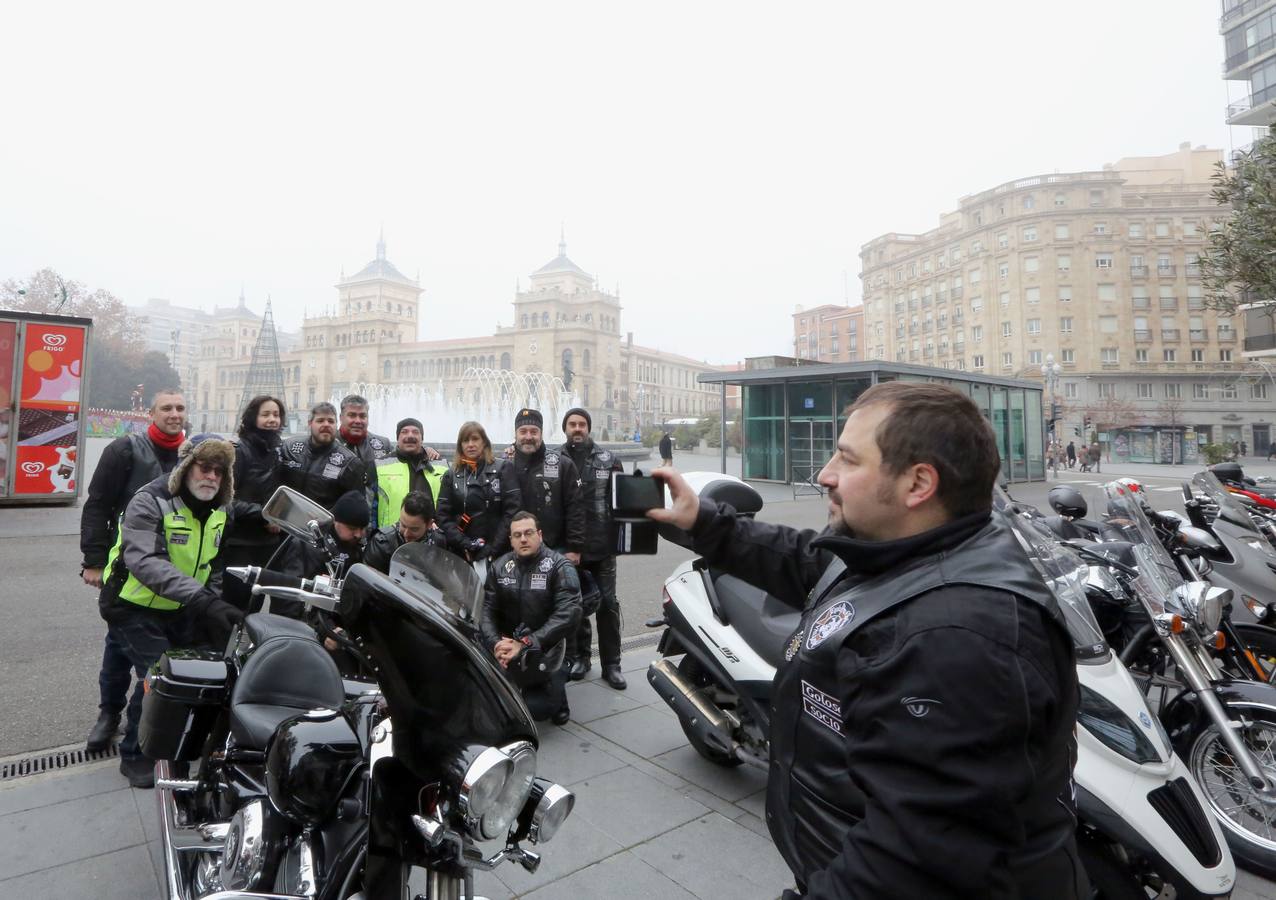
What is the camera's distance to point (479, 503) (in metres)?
5.29

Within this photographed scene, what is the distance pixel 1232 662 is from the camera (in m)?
3.29

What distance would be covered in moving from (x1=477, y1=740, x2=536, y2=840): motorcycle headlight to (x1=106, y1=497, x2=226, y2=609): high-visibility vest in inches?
106

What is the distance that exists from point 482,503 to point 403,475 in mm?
583

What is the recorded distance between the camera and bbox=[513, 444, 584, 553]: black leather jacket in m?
5.02

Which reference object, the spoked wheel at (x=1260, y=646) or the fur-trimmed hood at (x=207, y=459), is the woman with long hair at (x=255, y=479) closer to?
the fur-trimmed hood at (x=207, y=459)


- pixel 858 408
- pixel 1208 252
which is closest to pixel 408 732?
pixel 858 408

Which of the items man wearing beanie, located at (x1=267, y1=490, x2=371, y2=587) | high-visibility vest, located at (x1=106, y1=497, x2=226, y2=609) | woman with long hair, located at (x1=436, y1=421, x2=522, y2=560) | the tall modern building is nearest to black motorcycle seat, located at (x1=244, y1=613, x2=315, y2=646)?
man wearing beanie, located at (x1=267, y1=490, x2=371, y2=587)

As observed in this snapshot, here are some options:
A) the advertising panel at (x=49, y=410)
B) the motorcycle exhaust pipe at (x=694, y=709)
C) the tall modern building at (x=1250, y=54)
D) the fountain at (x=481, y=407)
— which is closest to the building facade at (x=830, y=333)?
the fountain at (x=481, y=407)

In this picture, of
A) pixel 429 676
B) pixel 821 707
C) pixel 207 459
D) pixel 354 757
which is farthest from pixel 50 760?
pixel 821 707

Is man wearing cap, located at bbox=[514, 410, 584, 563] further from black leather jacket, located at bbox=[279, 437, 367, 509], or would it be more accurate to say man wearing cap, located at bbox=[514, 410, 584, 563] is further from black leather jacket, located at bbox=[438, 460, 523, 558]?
black leather jacket, located at bbox=[279, 437, 367, 509]

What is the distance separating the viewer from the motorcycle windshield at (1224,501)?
13.1 feet

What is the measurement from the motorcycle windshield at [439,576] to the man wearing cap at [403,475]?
352 centimetres

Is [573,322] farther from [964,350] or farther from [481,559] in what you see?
[481,559]

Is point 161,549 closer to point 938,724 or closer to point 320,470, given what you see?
point 320,470
